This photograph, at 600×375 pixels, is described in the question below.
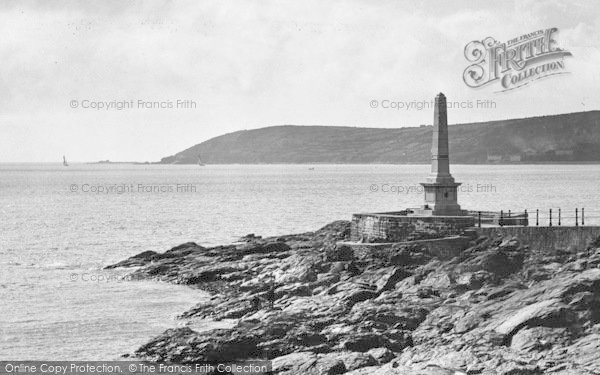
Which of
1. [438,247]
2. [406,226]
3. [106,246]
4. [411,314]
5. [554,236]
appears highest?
[406,226]

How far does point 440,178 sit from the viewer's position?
32312 mm

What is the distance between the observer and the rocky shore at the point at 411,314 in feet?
61.1

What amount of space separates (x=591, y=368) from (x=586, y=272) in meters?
5.17

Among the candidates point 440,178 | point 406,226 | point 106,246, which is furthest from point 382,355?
point 106,246

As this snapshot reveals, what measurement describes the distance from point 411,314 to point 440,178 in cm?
1063

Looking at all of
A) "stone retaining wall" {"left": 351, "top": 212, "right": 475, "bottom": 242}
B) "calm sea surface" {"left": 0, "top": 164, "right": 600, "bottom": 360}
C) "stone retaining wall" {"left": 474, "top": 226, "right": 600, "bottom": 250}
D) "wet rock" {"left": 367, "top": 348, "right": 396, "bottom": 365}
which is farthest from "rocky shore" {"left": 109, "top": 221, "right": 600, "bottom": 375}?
"calm sea surface" {"left": 0, "top": 164, "right": 600, "bottom": 360}

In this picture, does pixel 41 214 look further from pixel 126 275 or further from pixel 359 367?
pixel 359 367

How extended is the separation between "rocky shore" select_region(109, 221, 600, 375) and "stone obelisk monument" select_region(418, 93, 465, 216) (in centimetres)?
312

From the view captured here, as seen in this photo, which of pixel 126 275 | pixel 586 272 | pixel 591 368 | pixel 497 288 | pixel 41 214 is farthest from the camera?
pixel 41 214

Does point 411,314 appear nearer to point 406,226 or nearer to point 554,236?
point 554,236

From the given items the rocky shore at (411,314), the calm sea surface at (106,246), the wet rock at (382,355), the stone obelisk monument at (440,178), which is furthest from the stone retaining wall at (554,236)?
the calm sea surface at (106,246)

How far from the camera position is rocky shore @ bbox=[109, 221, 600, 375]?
1861cm

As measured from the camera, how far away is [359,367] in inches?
739

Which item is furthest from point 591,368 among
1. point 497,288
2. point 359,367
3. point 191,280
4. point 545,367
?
point 191,280
